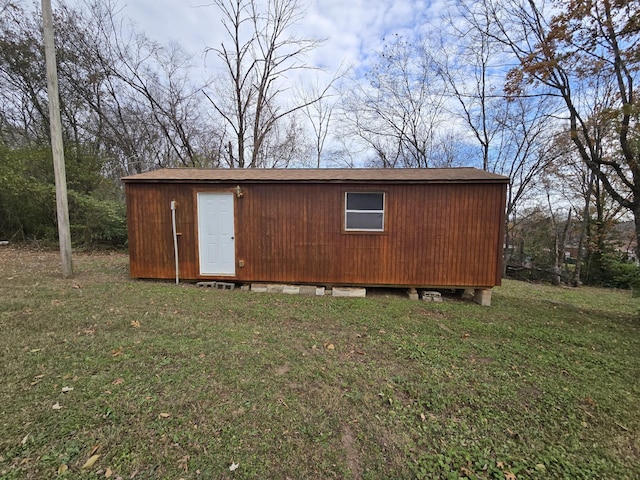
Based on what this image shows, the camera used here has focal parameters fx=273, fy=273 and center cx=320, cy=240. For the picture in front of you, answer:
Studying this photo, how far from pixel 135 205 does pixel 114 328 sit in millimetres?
3296

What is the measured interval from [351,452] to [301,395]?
0.65 meters

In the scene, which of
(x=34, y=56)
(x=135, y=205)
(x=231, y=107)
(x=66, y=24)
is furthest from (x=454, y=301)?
(x=66, y=24)

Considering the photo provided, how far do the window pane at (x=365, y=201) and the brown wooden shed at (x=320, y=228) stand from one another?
0.02 m

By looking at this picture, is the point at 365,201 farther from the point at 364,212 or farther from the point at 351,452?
the point at 351,452

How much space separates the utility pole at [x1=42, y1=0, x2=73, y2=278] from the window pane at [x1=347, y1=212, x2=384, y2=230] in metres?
5.35

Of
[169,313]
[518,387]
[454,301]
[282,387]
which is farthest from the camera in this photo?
[454,301]

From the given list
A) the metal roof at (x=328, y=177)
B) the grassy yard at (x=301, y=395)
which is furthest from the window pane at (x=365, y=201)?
the grassy yard at (x=301, y=395)

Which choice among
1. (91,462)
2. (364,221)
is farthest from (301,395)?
(364,221)

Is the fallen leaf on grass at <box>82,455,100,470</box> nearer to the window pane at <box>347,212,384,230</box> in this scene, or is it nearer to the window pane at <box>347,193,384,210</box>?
the window pane at <box>347,212,384,230</box>

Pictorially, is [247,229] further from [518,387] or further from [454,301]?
[518,387]

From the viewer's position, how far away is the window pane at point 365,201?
18.4ft

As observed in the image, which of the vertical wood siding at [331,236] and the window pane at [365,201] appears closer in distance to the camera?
the vertical wood siding at [331,236]

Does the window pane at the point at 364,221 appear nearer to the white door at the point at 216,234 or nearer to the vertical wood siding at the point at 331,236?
the vertical wood siding at the point at 331,236

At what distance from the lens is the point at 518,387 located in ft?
8.50
